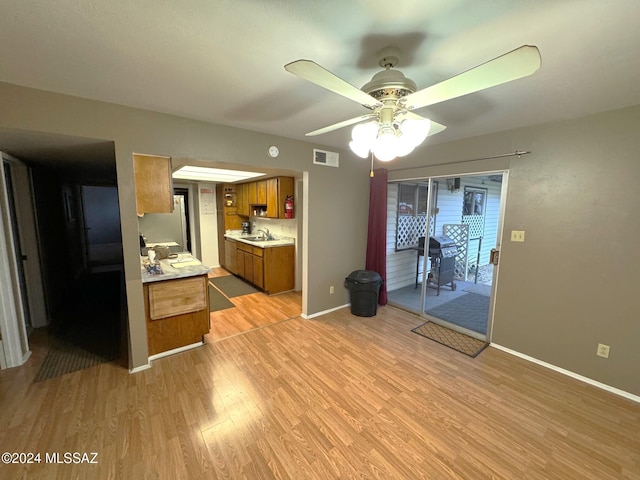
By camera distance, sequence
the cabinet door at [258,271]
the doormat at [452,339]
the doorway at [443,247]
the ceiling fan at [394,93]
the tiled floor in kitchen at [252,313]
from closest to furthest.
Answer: the ceiling fan at [394,93] → the doormat at [452,339] → the tiled floor in kitchen at [252,313] → the doorway at [443,247] → the cabinet door at [258,271]

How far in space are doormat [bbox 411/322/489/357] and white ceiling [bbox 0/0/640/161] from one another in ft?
7.92

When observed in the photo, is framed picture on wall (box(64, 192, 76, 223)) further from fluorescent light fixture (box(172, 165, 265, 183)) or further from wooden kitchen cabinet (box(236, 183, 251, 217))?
wooden kitchen cabinet (box(236, 183, 251, 217))

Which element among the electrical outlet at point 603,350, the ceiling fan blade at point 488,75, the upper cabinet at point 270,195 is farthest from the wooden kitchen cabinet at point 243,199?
the electrical outlet at point 603,350

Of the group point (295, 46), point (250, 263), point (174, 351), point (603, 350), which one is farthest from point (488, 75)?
point (250, 263)

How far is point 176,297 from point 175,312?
0.16 metres

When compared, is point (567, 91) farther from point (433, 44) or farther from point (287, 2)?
point (287, 2)

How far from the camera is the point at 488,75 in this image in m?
1.02

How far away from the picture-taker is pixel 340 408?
1975 millimetres

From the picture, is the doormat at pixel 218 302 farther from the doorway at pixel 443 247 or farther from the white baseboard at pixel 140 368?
the doorway at pixel 443 247

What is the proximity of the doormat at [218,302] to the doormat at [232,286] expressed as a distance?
0.12 metres

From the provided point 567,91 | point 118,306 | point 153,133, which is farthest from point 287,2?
point 118,306

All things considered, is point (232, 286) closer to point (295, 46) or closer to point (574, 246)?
point (295, 46)

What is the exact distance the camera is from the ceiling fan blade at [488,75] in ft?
2.90

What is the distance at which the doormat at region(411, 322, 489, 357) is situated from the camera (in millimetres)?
2824
